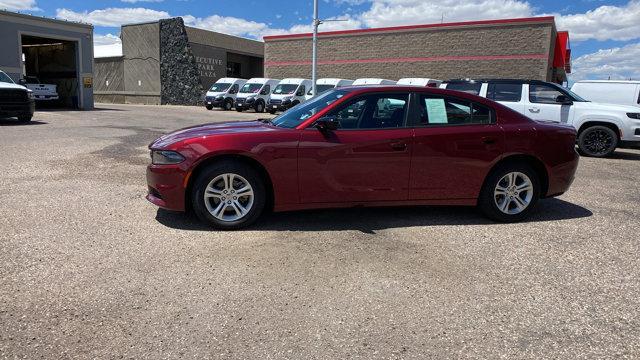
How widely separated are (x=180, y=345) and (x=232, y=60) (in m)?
52.3

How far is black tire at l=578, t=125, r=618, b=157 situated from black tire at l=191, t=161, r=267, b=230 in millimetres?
9650

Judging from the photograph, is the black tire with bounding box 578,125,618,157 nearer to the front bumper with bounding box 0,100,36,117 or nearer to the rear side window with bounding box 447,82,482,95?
the rear side window with bounding box 447,82,482,95

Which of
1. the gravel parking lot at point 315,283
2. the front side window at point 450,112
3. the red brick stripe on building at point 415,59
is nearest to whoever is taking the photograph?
the gravel parking lot at point 315,283

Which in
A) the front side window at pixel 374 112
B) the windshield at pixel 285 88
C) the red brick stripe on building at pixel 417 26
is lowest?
the front side window at pixel 374 112

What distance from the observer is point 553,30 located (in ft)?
99.7

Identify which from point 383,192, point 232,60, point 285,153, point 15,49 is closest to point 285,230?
point 285,153

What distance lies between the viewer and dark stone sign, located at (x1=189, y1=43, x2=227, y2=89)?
43.7 metres

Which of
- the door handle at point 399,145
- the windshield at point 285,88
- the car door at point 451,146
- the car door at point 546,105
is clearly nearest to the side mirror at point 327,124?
the door handle at point 399,145

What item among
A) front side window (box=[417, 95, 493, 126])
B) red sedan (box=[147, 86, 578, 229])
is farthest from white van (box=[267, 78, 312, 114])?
front side window (box=[417, 95, 493, 126])

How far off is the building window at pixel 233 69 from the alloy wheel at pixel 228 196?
48324 mm

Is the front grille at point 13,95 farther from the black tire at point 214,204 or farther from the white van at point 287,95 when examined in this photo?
the black tire at point 214,204

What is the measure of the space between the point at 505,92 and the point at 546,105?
3.28ft

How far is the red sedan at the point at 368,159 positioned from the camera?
15.8 ft

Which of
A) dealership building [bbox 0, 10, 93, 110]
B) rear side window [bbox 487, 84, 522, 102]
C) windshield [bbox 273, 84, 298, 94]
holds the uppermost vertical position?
dealership building [bbox 0, 10, 93, 110]
